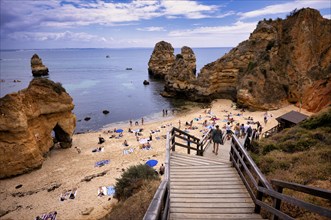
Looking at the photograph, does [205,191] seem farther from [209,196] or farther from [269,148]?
[269,148]

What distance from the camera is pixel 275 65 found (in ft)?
127

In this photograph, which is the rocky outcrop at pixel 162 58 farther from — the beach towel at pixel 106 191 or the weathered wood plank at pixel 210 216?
the weathered wood plank at pixel 210 216

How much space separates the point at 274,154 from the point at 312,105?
2465 centimetres

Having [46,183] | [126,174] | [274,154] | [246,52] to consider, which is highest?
[246,52]

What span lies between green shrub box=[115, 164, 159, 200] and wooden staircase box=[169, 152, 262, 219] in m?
4.15

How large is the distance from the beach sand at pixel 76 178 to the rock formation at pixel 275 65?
9135mm

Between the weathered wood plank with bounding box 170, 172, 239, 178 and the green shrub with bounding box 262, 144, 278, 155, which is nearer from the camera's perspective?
the weathered wood plank with bounding box 170, 172, 239, 178

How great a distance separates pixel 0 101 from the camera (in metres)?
17.7

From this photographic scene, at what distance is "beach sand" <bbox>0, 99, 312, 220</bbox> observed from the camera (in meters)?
13.3

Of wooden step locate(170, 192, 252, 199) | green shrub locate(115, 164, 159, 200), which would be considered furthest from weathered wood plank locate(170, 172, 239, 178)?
green shrub locate(115, 164, 159, 200)

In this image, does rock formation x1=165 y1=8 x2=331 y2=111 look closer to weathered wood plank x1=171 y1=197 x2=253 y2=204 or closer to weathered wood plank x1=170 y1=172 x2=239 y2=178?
weathered wood plank x1=170 y1=172 x2=239 y2=178

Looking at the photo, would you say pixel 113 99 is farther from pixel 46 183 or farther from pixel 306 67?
pixel 306 67

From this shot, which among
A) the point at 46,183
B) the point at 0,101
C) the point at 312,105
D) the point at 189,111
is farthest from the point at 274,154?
the point at 189,111

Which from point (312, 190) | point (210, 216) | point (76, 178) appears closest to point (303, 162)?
point (210, 216)
